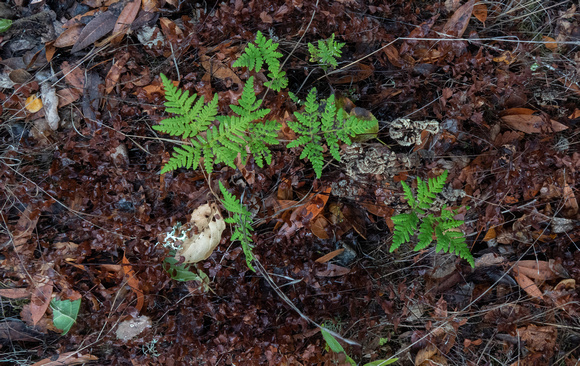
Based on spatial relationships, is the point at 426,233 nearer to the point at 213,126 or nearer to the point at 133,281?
the point at 213,126

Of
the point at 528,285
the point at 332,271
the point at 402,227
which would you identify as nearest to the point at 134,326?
the point at 332,271

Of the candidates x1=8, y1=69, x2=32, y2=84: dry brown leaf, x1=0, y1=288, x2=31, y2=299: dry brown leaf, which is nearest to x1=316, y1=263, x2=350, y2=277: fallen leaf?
x1=0, y1=288, x2=31, y2=299: dry brown leaf

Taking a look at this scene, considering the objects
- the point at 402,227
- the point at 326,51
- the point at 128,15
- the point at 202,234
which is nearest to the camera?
the point at 402,227

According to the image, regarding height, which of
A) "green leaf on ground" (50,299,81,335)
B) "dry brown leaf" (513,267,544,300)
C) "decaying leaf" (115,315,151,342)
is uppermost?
"green leaf on ground" (50,299,81,335)

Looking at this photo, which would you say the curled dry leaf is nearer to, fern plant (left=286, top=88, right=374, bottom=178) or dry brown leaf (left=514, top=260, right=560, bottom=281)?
fern plant (left=286, top=88, right=374, bottom=178)

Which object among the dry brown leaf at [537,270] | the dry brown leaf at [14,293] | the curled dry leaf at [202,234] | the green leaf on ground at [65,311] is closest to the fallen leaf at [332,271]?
the curled dry leaf at [202,234]

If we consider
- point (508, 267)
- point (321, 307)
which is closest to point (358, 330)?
point (321, 307)
